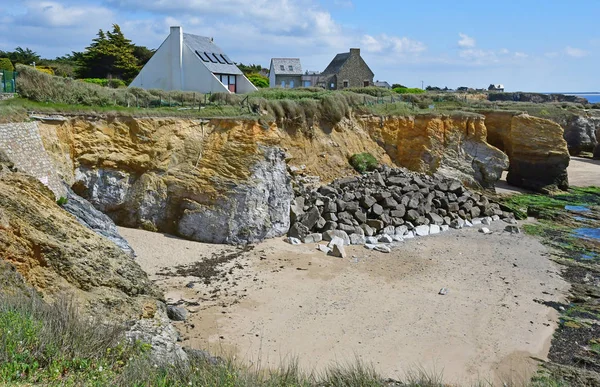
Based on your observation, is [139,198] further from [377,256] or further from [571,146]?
[571,146]

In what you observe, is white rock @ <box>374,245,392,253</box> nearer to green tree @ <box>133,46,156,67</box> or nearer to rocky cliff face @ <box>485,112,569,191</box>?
rocky cliff face @ <box>485,112,569,191</box>

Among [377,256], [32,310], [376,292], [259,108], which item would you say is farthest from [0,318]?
[259,108]

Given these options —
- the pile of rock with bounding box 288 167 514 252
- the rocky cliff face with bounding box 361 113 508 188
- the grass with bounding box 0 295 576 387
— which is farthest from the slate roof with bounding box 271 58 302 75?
the grass with bounding box 0 295 576 387

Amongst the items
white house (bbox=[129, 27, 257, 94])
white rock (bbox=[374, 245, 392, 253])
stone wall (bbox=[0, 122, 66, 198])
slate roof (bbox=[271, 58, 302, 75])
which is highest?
slate roof (bbox=[271, 58, 302, 75])

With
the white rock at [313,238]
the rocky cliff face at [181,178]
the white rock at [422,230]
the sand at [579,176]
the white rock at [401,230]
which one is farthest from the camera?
the sand at [579,176]

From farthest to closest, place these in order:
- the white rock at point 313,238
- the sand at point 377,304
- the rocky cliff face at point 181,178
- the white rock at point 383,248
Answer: the white rock at point 313,238 < the white rock at point 383,248 < the rocky cliff face at point 181,178 < the sand at point 377,304

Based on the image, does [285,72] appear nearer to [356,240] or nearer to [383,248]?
[356,240]

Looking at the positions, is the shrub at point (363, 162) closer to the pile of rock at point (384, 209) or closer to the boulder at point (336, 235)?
the pile of rock at point (384, 209)

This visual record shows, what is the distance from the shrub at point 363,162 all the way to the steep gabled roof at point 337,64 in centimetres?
2253

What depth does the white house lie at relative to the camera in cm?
2792

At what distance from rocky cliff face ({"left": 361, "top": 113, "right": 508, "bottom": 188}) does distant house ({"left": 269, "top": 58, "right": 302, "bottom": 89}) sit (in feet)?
71.0

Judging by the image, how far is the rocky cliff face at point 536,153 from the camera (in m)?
30.6

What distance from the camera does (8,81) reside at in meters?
17.5

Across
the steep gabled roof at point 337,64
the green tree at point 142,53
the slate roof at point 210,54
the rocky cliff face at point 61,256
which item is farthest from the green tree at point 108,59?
the rocky cliff face at point 61,256
